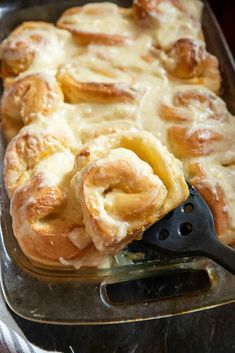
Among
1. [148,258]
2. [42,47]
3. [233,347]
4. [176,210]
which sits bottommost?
[233,347]

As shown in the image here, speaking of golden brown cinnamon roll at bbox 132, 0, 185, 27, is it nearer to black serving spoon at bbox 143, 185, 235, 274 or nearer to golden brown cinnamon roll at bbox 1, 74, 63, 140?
golden brown cinnamon roll at bbox 1, 74, 63, 140

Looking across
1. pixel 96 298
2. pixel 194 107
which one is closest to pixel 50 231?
pixel 96 298

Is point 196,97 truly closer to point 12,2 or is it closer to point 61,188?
point 61,188

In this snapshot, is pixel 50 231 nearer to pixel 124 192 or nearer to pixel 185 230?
pixel 124 192

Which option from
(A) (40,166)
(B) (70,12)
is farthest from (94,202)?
(B) (70,12)

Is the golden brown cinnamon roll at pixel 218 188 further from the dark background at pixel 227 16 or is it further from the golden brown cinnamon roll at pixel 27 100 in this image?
the dark background at pixel 227 16
